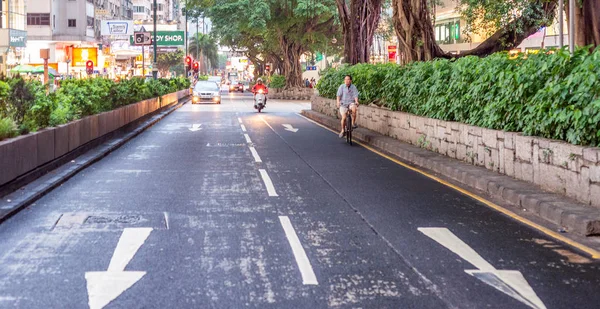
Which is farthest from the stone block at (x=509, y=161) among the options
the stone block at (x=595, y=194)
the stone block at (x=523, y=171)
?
the stone block at (x=595, y=194)

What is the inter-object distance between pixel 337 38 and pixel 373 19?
34.1 metres

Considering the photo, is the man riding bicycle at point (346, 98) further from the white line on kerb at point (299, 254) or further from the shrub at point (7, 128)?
the white line on kerb at point (299, 254)

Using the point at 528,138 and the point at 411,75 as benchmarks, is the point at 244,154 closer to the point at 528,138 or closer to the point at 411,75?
the point at 411,75

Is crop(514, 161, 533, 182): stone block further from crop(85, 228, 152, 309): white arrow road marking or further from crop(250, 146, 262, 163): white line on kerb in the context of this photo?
crop(85, 228, 152, 309): white arrow road marking

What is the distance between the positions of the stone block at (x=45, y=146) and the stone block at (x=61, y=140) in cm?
33

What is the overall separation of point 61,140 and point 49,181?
2.65m

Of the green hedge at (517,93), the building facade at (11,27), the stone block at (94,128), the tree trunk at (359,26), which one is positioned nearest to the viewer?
the green hedge at (517,93)

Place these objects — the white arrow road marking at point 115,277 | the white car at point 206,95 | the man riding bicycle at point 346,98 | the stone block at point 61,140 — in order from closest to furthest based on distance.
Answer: the white arrow road marking at point 115,277 → the stone block at point 61,140 → the man riding bicycle at point 346,98 → the white car at point 206,95

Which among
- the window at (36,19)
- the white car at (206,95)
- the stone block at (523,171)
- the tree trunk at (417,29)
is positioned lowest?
the stone block at (523,171)

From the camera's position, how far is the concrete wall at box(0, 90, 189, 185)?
11227 millimetres

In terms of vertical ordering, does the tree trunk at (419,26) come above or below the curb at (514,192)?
above

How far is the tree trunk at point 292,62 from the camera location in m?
67.4

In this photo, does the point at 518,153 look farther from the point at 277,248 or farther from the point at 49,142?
the point at 49,142

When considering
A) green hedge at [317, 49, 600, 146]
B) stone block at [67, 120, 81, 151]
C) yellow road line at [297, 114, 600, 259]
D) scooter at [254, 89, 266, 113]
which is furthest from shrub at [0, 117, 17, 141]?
scooter at [254, 89, 266, 113]
